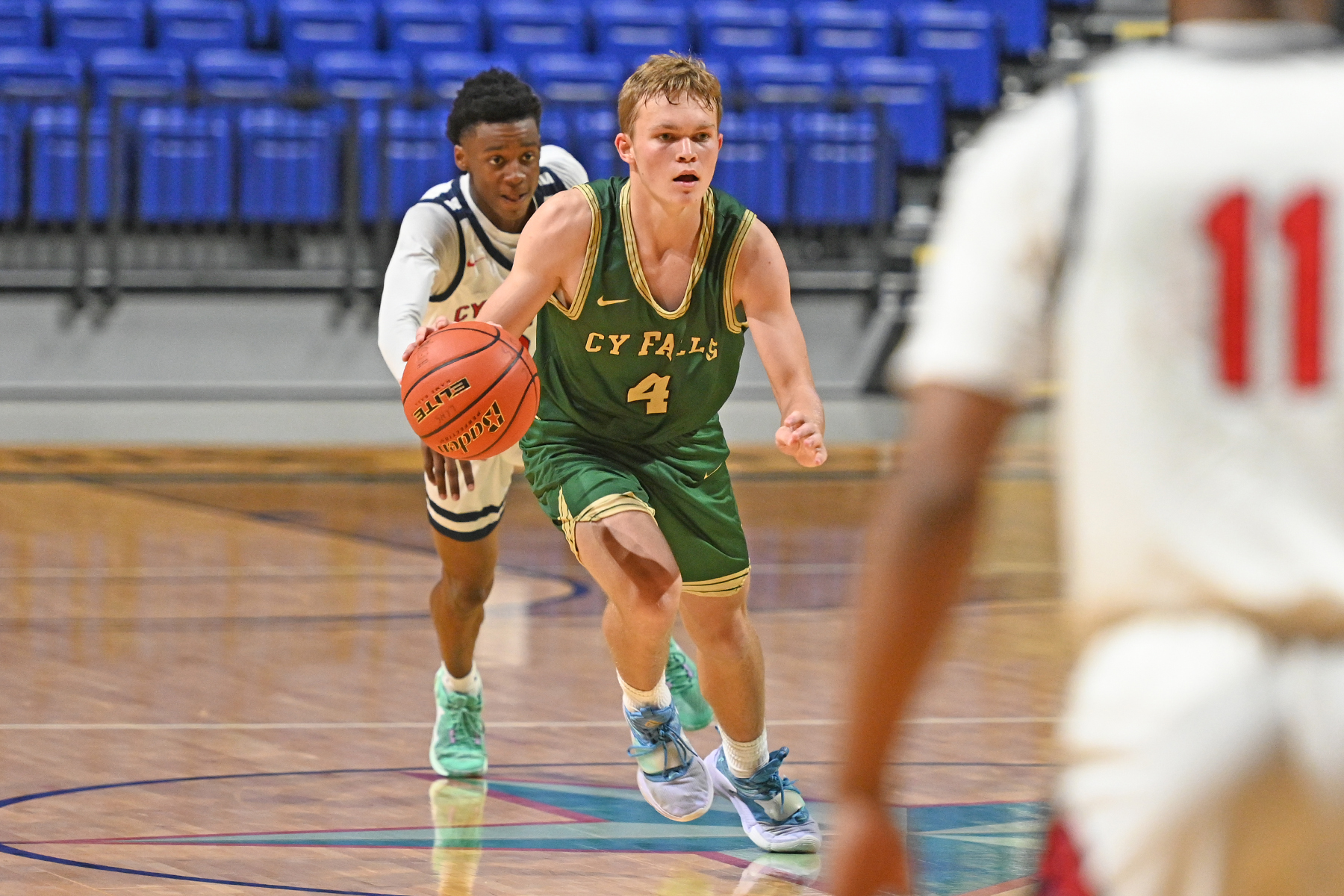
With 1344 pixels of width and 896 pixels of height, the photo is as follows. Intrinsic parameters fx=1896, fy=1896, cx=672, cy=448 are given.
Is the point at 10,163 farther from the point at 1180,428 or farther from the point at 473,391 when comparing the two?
the point at 1180,428

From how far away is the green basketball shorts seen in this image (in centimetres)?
411

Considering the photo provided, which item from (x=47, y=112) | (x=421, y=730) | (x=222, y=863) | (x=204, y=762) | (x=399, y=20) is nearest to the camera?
(x=222, y=863)

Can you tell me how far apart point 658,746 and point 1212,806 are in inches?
110

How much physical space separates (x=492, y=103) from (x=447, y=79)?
7.47 m

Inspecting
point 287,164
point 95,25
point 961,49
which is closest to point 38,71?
point 95,25

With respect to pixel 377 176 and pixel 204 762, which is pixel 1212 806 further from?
pixel 377 176

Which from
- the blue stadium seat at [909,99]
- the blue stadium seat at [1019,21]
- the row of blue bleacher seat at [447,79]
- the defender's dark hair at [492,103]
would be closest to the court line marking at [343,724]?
the defender's dark hair at [492,103]

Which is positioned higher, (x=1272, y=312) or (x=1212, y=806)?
(x=1272, y=312)

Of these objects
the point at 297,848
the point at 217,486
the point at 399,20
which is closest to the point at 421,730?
the point at 297,848

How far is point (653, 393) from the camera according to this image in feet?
13.9

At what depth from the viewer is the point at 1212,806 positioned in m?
1.37

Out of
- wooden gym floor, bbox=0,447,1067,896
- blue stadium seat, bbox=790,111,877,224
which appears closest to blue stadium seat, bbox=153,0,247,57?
blue stadium seat, bbox=790,111,877,224

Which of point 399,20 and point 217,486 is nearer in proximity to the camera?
point 217,486

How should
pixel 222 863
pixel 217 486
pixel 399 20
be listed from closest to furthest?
pixel 222 863, pixel 217 486, pixel 399 20
